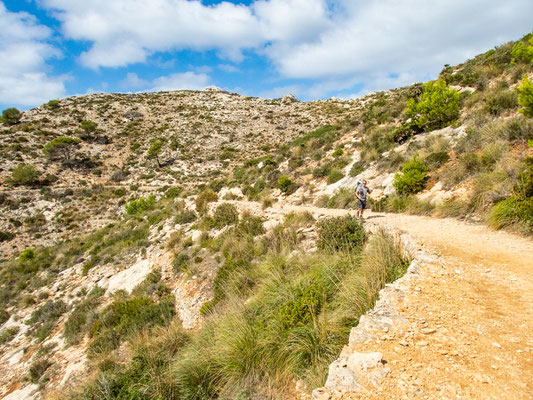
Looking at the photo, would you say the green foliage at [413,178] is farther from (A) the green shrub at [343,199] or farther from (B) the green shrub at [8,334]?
(B) the green shrub at [8,334]

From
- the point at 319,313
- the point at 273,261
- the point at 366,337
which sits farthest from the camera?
the point at 273,261

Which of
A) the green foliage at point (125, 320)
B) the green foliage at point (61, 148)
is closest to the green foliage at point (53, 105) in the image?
the green foliage at point (61, 148)

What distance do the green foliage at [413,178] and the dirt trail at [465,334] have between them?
5681 millimetres

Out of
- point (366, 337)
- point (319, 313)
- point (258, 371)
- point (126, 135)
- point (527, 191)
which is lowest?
point (258, 371)

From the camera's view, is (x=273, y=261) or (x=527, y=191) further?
(x=273, y=261)

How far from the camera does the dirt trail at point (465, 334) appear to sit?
7.92 ft

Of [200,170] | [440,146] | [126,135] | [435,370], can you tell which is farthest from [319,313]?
[126,135]

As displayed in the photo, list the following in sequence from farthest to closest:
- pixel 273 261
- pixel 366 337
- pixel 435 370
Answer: pixel 273 261 → pixel 366 337 → pixel 435 370

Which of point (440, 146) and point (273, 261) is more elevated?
point (440, 146)

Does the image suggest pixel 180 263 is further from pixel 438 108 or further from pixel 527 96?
pixel 438 108

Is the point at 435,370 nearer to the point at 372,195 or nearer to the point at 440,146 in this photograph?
the point at 372,195

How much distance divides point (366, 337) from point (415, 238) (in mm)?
3606

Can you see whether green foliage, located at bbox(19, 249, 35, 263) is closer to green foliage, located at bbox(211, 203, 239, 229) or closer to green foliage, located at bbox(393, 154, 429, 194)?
green foliage, located at bbox(211, 203, 239, 229)

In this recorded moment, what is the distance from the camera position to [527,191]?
18.5 feet
